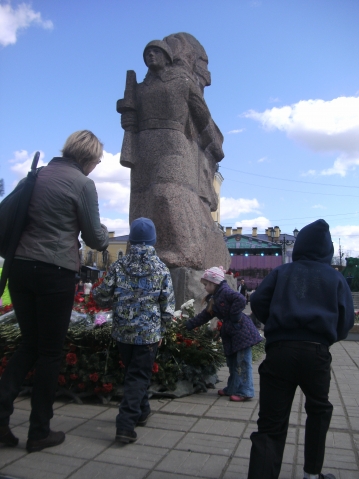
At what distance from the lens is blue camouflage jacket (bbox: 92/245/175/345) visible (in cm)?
330

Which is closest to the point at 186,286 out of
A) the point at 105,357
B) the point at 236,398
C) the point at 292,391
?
the point at 236,398

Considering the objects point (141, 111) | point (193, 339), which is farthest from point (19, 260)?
point (141, 111)

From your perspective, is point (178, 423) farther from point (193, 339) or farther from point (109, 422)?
point (193, 339)

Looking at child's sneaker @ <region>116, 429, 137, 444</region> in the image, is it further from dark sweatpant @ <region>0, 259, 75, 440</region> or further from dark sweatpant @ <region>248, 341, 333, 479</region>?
dark sweatpant @ <region>248, 341, 333, 479</region>

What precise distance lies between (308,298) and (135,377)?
4.59 ft

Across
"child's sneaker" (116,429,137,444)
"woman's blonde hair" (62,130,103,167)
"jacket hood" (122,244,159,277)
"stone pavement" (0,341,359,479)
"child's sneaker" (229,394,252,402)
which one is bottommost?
"child's sneaker" (229,394,252,402)

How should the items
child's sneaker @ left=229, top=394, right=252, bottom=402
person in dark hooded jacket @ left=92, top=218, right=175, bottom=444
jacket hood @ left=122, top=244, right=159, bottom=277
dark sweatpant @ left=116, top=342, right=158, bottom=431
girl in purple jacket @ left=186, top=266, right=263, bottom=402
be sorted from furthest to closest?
girl in purple jacket @ left=186, top=266, right=263, bottom=402
child's sneaker @ left=229, top=394, right=252, bottom=402
jacket hood @ left=122, top=244, right=159, bottom=277
person in dark hooded jacket @ left=92, top=218, right=175, bottom=444
dark sweatpant @ left=116, top=342, right=158, bottom=431

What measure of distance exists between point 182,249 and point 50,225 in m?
3.05

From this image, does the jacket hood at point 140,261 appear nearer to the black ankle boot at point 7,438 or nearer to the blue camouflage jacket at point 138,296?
the blue camouflage jacket at point 138,296

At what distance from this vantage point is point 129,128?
6.35 m

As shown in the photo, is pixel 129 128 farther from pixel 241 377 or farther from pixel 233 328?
pixel 241 377

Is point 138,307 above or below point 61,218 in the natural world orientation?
below

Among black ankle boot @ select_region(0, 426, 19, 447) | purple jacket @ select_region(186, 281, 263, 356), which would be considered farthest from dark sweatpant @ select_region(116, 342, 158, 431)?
purple jacket @ select_region(186, 281, 263, 356)

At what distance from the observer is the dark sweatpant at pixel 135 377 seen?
3139 mm
